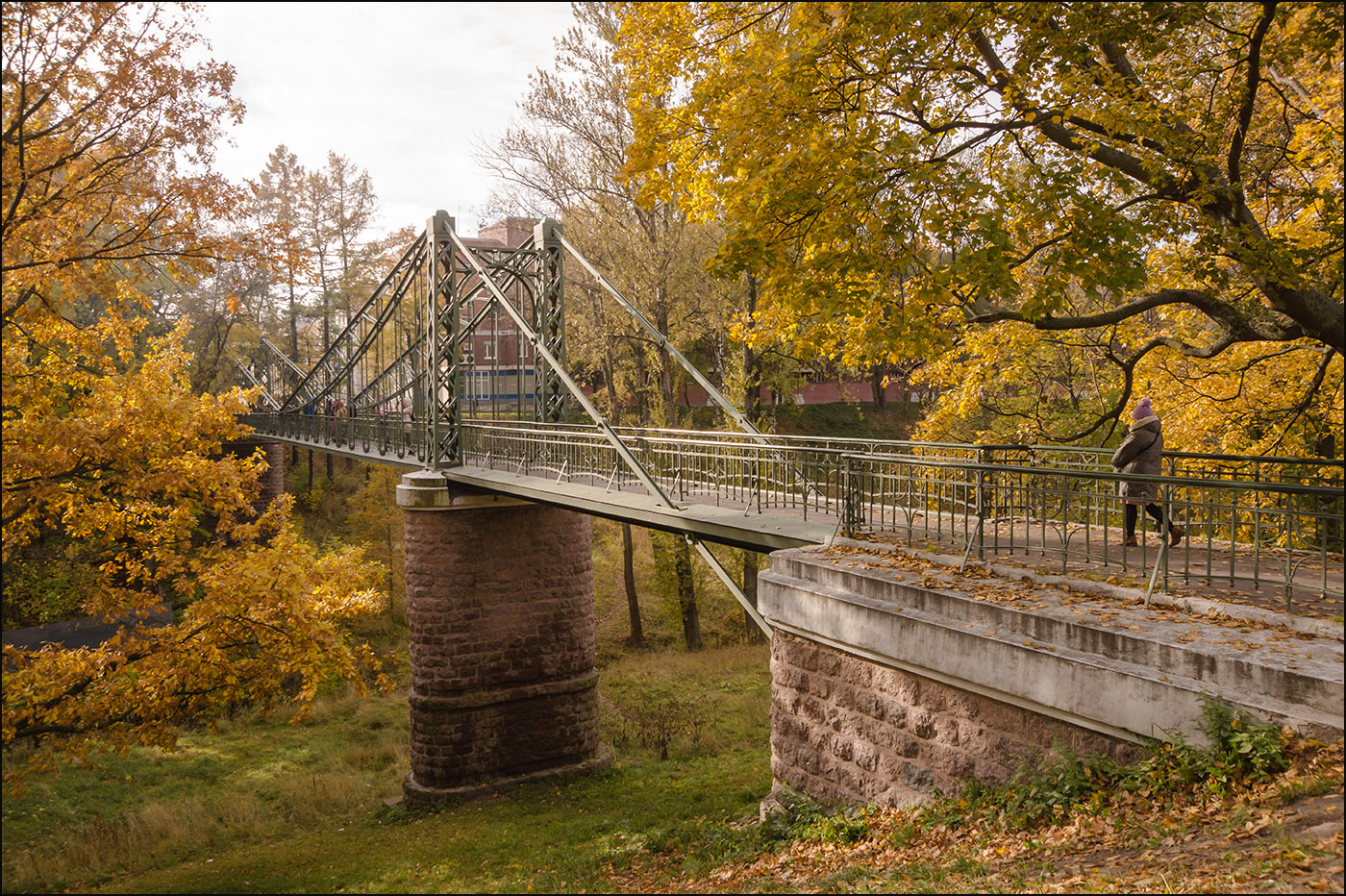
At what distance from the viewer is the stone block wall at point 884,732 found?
16.1 ft

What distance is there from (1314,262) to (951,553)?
3.39m

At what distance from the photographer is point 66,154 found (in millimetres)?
6953

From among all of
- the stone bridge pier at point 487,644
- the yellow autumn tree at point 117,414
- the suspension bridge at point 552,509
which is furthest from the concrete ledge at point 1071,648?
the stone bridge pier at point 487,644

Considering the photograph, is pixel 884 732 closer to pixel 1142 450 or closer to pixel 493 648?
pixel 1142 450

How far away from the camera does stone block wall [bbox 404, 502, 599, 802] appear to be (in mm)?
12453

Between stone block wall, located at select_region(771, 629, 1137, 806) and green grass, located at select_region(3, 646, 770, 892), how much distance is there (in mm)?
853

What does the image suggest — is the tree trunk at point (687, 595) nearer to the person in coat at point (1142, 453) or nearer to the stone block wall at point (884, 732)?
the stone block wall at point (884, 732)

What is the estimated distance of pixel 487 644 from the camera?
12.6 m

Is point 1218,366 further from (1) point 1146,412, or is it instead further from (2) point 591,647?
(2) point 591,647

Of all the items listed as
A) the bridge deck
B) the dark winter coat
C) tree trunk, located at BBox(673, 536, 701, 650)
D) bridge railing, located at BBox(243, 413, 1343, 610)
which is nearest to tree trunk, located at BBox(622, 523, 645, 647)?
tree trunk, located at BBox(673, 536, 701, 650)

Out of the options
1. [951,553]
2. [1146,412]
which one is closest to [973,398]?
[1146,412]

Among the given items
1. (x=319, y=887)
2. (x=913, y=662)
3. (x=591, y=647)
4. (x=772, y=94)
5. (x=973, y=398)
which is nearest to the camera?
(x=913, y=662)

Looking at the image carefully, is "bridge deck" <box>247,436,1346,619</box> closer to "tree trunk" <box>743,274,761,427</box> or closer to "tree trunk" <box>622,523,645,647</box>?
"tree trunk" <box>743,274,761,427</box>

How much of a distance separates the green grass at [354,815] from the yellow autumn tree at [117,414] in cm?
123
